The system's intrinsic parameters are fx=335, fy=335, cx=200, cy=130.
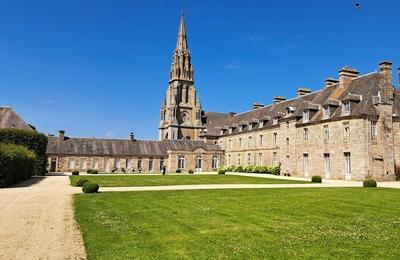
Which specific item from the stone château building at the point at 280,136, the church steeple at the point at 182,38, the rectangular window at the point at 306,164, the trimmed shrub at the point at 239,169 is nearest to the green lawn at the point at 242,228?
the stone château building at the point at 280,136

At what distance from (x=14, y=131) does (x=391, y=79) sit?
115 feet

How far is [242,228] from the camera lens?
858 centimetres

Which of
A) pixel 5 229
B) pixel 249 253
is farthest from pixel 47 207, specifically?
pixel 249 253

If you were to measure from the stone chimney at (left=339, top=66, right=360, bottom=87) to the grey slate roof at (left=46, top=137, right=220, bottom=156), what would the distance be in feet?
79.6

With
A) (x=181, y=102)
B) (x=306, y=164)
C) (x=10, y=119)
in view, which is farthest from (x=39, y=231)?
→ (x=181, y=102)

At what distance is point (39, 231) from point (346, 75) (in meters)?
32.8

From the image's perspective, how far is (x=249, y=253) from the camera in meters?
6.42

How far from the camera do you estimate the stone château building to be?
92.4ft

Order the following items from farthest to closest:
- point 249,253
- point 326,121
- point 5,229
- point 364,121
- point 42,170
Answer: point 42,170, point 326,121, point 364,121, point 5,229, point 249,253

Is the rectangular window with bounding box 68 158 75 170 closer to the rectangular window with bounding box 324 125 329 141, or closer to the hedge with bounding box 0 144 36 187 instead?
the hedge with bounding box 0 144 36 187

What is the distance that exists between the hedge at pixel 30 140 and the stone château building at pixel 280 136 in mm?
9359

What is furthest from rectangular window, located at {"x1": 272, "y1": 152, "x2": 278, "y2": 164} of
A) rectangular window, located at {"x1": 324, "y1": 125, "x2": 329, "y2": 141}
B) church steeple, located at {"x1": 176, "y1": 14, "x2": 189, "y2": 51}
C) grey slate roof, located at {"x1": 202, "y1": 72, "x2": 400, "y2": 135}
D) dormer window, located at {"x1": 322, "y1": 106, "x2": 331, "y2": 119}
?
church steeple, located at {"x1": 176, "y1": 14, "x2": 189, "y2": 51}

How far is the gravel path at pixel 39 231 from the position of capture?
22.3 ft

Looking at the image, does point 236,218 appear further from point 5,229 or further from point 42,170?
point 42,170
